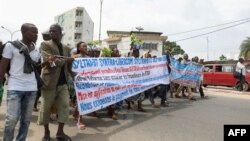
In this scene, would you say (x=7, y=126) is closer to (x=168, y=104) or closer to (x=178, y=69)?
(x=168, y=104)

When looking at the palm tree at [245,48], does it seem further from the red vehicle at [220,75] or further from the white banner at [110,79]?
the white banner at [110,79]

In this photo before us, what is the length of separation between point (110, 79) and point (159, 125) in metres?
1.45

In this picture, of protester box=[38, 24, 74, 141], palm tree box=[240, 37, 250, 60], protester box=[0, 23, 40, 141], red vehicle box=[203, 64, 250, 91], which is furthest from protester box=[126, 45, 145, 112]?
palm tree box=[240, 37, 250, 60]

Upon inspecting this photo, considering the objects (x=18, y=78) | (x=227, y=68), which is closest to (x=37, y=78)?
Answer: (x=18, y=78)

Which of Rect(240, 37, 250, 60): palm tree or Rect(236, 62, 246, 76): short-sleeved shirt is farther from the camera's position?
Rect(240, 37, 250, 60): palm tree

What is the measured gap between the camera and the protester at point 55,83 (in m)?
6.20

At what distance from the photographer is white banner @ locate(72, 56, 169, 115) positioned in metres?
7.32

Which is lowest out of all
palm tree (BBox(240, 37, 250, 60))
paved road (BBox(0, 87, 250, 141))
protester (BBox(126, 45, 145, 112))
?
paved road (BBox(0, 87, 250, 141))

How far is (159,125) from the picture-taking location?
8.05m

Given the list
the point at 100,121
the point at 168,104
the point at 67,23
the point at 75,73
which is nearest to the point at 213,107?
the point at 168,104

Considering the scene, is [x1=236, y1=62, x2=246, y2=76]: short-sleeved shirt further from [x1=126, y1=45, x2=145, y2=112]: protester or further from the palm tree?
the palm tree

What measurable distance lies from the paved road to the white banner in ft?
1.49

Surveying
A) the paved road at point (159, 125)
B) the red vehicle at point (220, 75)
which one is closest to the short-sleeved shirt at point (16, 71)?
the paved road at point (159, 125)

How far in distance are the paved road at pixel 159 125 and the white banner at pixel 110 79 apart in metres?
0.45
